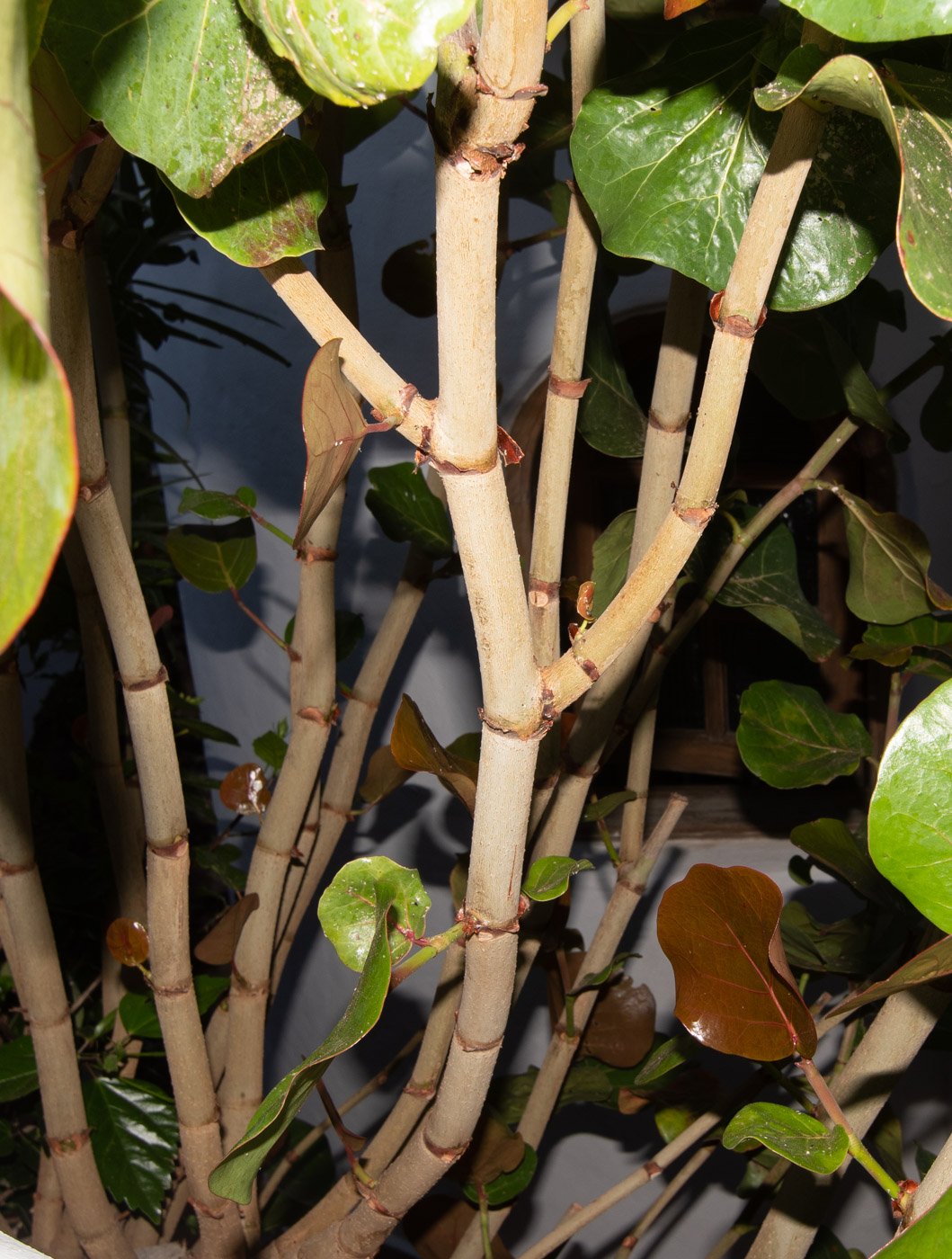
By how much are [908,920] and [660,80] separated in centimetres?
47

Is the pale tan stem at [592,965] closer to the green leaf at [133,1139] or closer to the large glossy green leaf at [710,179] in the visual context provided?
the green leaf at [133,1139]

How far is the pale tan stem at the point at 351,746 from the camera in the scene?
2.30ft

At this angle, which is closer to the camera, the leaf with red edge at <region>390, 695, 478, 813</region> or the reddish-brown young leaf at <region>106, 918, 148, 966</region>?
the leaf with red edge at <region>390, 695, 478, 813</region>

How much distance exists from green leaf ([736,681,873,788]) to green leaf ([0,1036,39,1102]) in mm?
554

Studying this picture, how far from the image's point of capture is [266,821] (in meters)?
0.61

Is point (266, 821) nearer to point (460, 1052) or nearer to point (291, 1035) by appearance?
point (460, 1052)

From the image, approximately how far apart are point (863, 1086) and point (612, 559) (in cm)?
Answer: 29

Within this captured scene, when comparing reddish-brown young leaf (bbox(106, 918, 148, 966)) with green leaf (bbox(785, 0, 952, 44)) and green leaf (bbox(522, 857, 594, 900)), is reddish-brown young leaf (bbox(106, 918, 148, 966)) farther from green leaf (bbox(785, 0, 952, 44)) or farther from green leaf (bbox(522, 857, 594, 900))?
green leaf (bbox(785, 0, 952, 44))

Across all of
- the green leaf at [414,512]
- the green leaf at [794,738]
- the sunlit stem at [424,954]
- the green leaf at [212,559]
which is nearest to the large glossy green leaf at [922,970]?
the sunlit stem at [424,954]

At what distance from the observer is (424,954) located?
283 millimetres

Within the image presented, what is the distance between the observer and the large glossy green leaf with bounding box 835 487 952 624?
534mm

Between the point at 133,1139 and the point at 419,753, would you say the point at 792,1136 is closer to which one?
the point at 419,753

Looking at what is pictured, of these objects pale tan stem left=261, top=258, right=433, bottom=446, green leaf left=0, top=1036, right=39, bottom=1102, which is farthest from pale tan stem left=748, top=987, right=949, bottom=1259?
green leaf left=0, top=1036, right=39, bottom=1102

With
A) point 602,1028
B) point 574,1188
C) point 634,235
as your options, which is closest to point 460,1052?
point 634,235
